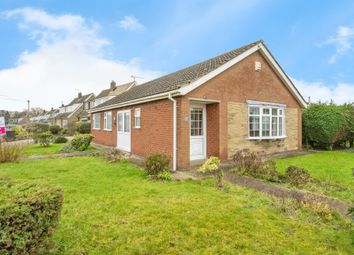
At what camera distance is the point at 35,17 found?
11555 millimetres

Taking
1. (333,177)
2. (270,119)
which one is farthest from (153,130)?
(333,177)

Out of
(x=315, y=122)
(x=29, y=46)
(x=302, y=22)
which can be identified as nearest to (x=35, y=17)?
(x=29, y=46)

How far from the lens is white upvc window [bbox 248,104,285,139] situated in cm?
1307

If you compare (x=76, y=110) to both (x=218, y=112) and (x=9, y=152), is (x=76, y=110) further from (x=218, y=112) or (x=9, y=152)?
(x=218, y=112)

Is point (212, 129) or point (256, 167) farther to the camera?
point (212, 129)

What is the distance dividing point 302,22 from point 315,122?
8575mm

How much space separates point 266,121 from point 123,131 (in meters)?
9.36

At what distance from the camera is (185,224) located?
4.57 m

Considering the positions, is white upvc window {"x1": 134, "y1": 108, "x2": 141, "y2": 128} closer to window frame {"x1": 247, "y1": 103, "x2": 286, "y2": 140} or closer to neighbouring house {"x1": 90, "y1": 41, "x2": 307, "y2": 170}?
neighbouring house {"x1": 90, "y1": 41, "x2": 307, "y2": 170}

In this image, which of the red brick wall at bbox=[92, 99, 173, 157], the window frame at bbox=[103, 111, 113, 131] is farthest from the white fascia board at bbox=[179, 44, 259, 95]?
the window frame at bbox=[103, 111, 113, 131]

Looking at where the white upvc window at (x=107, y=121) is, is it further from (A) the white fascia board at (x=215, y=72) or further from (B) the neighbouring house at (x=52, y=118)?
(B) the neighbouring house at (x=52, y=118)

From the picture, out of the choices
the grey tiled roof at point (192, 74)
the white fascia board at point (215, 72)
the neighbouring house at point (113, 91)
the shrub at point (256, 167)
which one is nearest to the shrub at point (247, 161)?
the shrub at point (256, 167)

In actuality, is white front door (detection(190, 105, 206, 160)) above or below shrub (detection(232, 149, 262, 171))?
above

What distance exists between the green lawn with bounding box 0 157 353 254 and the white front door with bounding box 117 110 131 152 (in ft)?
26.3
